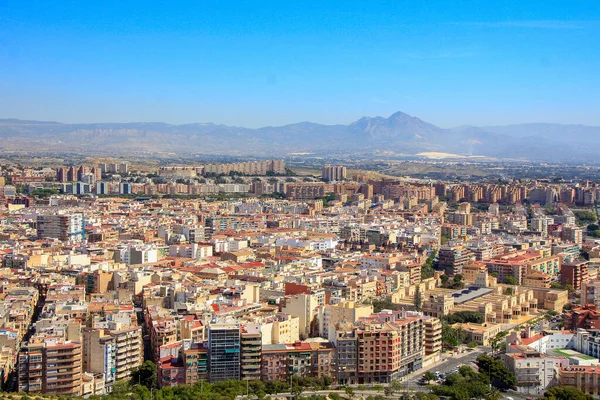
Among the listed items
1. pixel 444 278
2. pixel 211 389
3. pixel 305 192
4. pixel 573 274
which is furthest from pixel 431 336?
pixel 305 192

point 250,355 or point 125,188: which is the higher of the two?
point 250,355

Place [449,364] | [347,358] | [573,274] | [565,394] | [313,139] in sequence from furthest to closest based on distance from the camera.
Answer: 1. [313,139]
2. [573,274]
3. [449,364]
4. [347,358]
5. [565,394]

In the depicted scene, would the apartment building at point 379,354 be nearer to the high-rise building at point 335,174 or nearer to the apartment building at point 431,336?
the apartment building at point 431,336

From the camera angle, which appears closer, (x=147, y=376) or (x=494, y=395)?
(x=494, y=395)

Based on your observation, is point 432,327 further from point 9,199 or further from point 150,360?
point 9,199

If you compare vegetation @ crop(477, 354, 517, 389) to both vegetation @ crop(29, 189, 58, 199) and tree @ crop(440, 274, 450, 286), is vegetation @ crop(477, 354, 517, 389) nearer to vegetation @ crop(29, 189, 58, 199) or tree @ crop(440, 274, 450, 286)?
tree @ crop(440, 274, 450, 286)

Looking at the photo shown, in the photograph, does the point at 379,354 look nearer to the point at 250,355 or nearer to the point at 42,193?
the point at 250,355
